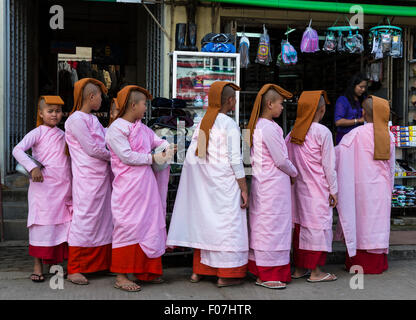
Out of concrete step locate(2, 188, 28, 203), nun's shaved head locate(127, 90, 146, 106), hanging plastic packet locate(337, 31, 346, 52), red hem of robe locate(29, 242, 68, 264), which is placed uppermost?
hanging plastic packet locate(337, 31, 346, 52)

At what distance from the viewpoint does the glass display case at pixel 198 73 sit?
23.0 ft

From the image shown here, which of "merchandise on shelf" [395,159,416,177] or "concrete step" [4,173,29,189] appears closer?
"concrete step" [4,173,29,189]

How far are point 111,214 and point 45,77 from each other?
21.2ft

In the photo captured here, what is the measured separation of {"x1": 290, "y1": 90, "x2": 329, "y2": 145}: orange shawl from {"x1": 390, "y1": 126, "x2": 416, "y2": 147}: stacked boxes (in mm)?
3377

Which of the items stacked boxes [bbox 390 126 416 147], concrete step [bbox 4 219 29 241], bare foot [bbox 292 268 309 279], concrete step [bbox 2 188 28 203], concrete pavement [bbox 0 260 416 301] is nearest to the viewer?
concrete pavement [bbox 0 260 416 301]

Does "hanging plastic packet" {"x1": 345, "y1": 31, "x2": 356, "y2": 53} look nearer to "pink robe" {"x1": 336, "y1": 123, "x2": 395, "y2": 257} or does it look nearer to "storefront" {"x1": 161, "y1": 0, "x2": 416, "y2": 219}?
"storefront" {"x1": 161, "y1": 0, "x2": 416, "y2": 219}

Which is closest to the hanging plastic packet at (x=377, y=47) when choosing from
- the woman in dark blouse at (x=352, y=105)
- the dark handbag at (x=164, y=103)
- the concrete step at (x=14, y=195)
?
the woman in dark blouse at (x=352, y=105)

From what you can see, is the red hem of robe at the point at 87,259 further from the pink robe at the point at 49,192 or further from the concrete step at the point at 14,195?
the concrete step at the point at 14,195

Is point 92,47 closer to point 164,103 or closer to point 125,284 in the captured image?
point 164,103

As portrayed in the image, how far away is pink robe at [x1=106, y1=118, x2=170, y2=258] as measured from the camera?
4367 mm

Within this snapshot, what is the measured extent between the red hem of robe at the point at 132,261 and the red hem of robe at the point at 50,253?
0.67m

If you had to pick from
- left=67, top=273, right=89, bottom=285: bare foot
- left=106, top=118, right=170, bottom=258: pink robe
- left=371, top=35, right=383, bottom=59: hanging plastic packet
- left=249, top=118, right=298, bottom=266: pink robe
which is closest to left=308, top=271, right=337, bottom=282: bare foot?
left=249, top=118, right=298, bottom=266: pink robe
